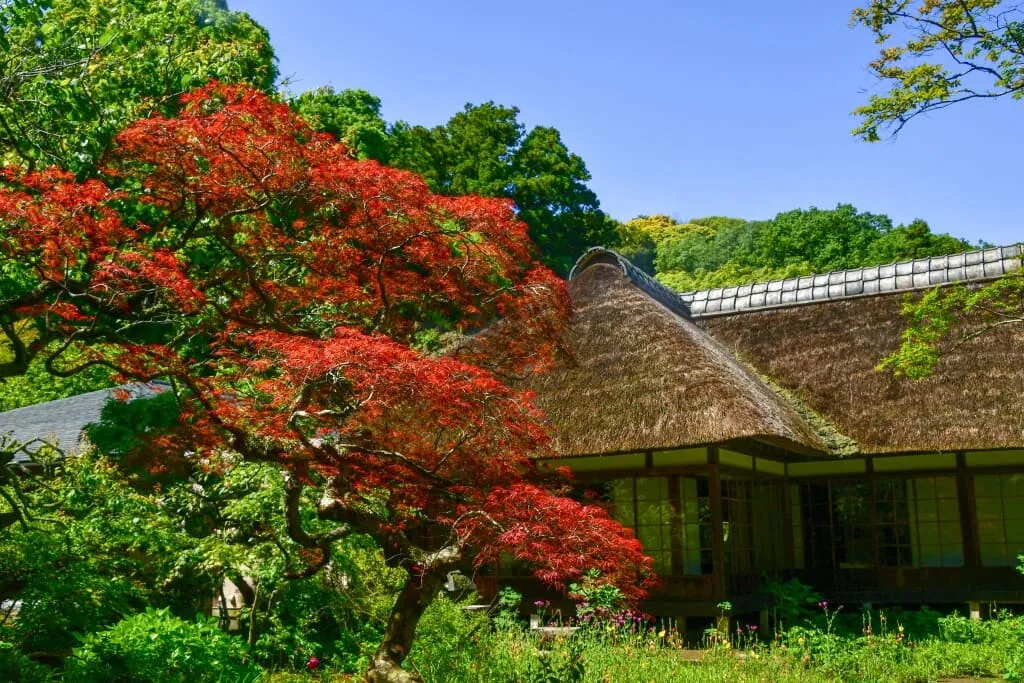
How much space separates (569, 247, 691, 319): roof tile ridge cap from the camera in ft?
55.7

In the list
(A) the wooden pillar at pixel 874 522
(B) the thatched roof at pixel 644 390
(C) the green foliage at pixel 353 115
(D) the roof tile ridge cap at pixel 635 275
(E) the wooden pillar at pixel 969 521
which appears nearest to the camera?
(B) the thatched roof at pixel 644 390

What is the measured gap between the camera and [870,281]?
17.9 metres

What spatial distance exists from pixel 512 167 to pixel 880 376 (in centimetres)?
1716

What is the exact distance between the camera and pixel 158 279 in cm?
745

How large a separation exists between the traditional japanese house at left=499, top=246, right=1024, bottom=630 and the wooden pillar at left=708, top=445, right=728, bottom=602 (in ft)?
0.06

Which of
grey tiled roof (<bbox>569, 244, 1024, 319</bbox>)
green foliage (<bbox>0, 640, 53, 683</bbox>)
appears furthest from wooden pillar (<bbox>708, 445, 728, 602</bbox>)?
green foliage (<bbox>0, 640, 53, 683</bbox>)

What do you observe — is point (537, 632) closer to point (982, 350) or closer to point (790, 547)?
point (790, 547)

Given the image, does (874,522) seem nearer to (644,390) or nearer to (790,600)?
(790,600)

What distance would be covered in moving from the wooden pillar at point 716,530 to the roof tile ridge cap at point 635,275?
4.43m

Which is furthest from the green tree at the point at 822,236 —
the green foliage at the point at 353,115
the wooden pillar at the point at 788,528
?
the wooden pillar at the point at 788,528

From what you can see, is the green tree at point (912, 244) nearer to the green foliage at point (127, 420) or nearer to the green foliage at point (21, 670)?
the green foliage at point (127, 420)

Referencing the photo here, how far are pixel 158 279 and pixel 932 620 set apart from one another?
1132 centimetres

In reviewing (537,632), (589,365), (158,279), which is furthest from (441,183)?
(158,279)

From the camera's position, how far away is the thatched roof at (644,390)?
12562 mm
